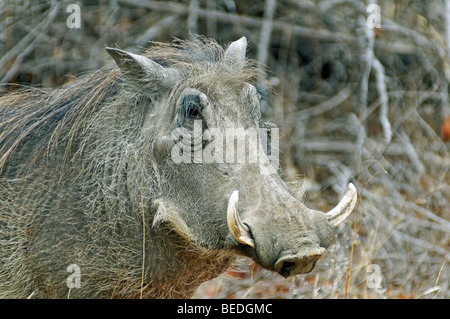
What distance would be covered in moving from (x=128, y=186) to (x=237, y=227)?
734 millimetres

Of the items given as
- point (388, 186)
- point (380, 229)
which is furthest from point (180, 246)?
point (388, 186)

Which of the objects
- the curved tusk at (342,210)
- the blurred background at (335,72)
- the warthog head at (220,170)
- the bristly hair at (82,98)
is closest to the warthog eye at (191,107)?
the warthog head at (220,170)

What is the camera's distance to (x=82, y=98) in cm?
305

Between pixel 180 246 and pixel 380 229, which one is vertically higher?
pixel 180 246

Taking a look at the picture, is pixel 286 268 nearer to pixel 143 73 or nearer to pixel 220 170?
pixel 220 170

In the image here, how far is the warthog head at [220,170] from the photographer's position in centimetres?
232

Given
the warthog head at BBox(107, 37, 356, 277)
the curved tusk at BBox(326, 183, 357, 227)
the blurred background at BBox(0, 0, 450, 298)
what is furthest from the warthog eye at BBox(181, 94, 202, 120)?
the blurred background at BBox(0, 0, 450, 298)

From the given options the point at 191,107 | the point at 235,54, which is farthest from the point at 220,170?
the point at 235,54

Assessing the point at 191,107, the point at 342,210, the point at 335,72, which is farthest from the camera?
the point at 335,72

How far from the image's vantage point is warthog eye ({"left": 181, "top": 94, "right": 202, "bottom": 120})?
8.86 ft

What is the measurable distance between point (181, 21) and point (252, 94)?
3.23m

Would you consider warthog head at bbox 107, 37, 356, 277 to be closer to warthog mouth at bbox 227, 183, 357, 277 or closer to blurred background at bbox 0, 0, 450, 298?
warthog mouth at bbox 227, 183, 357, 277

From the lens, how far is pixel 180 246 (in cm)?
277
